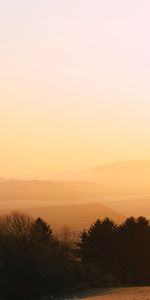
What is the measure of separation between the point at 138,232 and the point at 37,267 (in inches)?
683

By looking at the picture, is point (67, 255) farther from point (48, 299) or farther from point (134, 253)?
point (48, 299)

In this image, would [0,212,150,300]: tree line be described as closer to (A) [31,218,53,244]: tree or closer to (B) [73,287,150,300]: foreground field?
(A) [31,218,53,244]: tree

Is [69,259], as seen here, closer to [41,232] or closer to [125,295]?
[41,232]

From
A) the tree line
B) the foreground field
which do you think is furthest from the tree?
the foreground field

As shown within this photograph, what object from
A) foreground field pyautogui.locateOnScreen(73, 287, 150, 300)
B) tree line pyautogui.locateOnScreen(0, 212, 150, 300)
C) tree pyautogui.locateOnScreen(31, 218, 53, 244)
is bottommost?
foreground field pyautogui.locateOnScreen(73, 287, 150, 300)

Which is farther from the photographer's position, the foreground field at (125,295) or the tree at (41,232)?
the tree at (41,232)

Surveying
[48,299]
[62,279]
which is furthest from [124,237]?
[48,299]

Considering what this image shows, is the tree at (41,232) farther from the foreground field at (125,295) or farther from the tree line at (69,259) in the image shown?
the foreground field at (125,295)

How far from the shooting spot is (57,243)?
91.8m

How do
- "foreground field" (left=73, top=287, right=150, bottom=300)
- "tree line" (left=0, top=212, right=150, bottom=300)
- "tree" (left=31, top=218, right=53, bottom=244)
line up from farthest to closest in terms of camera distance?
"tree" (left=31, top=218, right=53, bottom=244)
"tree line" (left=0, top=212, right=150, bottom=300)
"foreground field" (left=73, top=287, right=150, bottom=300)

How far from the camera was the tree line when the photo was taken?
78.9 meters

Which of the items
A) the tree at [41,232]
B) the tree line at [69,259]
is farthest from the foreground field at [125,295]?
the tree at [41,232]

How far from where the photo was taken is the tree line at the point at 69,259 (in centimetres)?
7894

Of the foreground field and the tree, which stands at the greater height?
the tree
